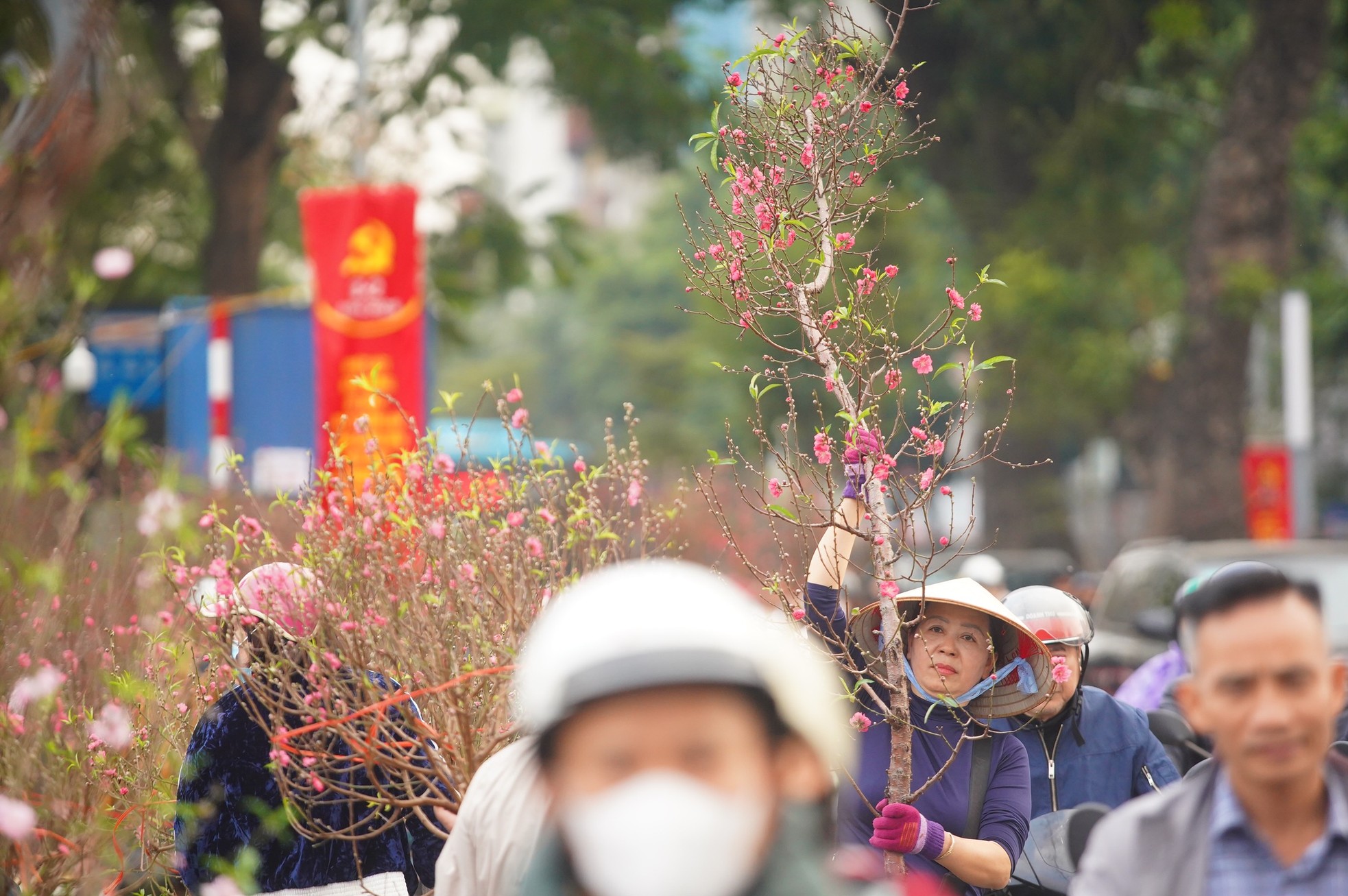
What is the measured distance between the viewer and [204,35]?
67.4ft

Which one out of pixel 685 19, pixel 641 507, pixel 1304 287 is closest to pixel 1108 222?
pixel 1304 287

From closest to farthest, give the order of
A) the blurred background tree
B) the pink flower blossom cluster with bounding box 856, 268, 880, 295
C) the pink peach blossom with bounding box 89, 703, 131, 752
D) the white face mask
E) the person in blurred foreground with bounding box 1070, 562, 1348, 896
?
the white face mask
the person in blurred foreground with bounding box 1070, 562, 1348, 896
the pink peach blossom with bounding box 89, 703, 131, 752
the pink flower blossom cluster with bounding box 856, 268, 880, 295
the blurred background tree

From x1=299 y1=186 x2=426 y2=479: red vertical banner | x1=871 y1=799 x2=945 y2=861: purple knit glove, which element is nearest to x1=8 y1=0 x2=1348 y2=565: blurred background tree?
x1=299 y1=186 x2=426 y2=479: red vertical banner

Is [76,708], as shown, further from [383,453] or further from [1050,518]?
[1050,518]

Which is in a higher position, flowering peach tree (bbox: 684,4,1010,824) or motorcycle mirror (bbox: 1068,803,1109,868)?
flowering peach tree (bbox: 684,4,1010,824)

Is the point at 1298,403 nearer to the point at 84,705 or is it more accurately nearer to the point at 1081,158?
the point at 1081,158

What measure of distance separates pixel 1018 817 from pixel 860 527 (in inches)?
29.4

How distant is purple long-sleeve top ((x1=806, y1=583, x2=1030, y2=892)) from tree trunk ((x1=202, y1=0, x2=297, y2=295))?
48.2 feet

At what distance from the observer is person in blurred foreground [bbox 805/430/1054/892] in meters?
3.76

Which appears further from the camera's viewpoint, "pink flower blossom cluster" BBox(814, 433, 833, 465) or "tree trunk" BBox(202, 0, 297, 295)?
"tree trunk" BBox(202, 0, 297, 295)

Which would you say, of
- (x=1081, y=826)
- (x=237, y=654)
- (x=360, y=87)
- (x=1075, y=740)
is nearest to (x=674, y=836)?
(x=1081, y=826)

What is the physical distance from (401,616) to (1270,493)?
14443mm

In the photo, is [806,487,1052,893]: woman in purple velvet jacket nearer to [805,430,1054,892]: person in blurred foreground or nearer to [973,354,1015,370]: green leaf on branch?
[805,430,1054,892]: person in blurred foreground

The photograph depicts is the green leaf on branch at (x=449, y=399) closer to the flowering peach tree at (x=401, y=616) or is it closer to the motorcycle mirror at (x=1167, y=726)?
the flowering peach tree at (x=401, y=616)
